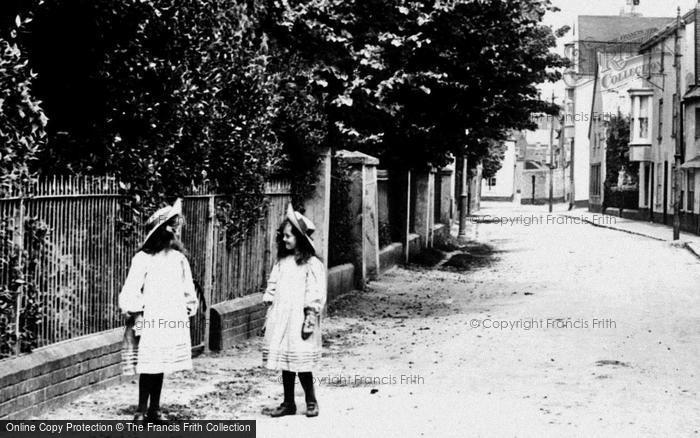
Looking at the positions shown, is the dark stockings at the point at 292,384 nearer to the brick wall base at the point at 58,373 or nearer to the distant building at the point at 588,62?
the brick wall base at the point at 58,373

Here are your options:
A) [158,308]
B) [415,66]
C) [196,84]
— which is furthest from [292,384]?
[415,66]

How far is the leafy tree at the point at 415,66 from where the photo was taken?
647 inches

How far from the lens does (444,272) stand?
23062mm

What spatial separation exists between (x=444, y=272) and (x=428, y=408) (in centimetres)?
1525

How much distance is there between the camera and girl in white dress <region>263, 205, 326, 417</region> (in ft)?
24.9

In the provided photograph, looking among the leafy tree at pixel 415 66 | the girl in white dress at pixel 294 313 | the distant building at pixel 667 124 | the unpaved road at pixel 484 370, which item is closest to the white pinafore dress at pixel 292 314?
the girl in white dress at pixel 294 313

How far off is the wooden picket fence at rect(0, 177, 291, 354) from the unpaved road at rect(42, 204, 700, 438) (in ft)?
2.18

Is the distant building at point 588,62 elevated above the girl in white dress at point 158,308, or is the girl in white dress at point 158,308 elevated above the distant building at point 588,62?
the distant building at point 588,62

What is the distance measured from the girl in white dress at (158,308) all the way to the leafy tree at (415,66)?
746cm

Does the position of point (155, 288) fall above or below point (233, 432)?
above

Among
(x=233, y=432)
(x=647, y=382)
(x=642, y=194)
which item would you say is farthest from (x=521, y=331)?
(x=642, y=194)

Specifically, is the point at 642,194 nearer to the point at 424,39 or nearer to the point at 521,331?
the point at 424,39

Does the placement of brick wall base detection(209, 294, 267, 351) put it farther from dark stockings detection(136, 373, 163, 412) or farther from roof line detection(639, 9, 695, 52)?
roof line detection(639, 9, 695, 52)

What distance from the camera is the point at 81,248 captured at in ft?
27.5
